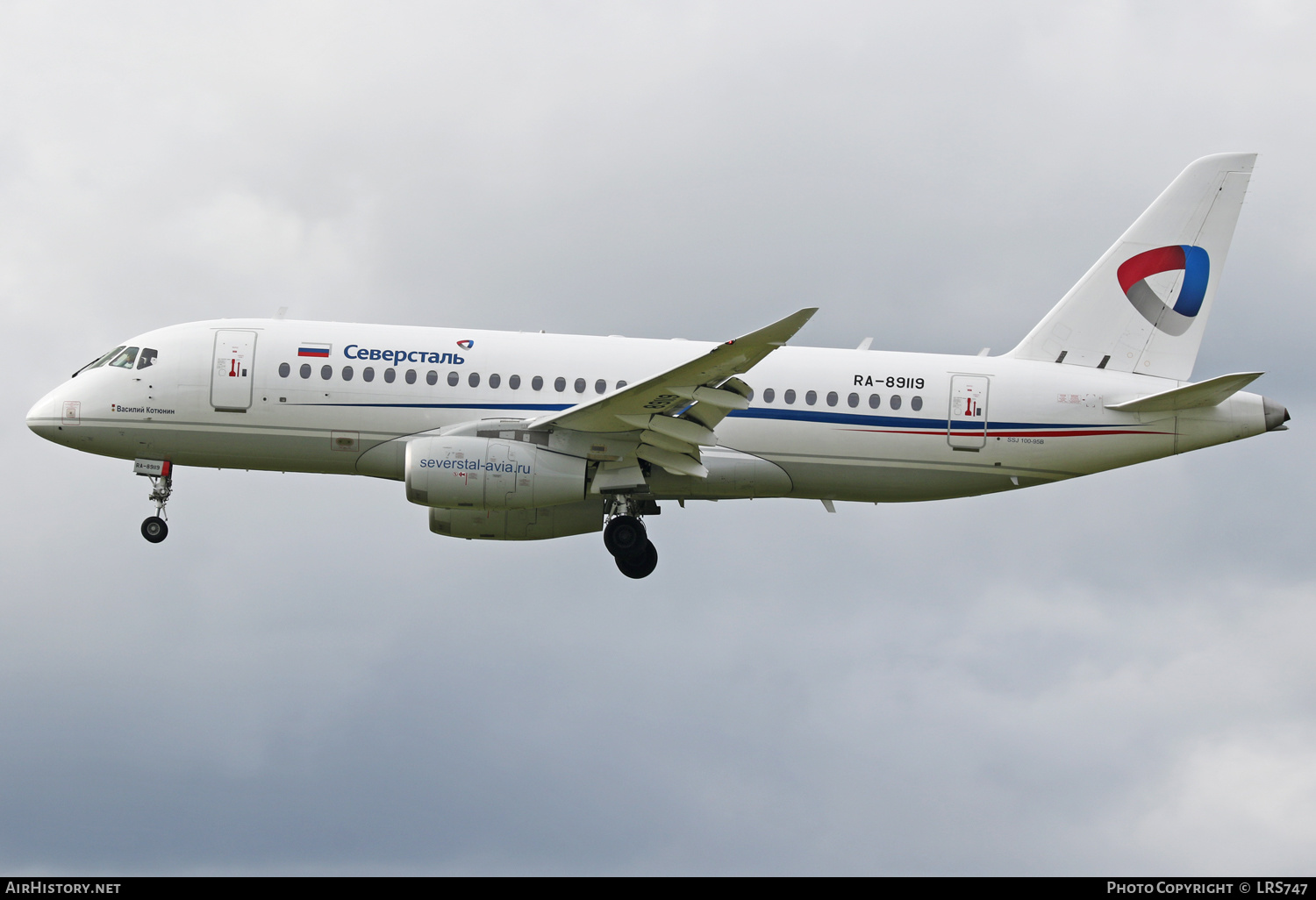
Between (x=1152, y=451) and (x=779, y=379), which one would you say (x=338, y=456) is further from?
(x=1152, y=451)

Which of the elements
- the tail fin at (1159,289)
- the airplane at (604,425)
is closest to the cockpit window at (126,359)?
the airplane at (604,425)

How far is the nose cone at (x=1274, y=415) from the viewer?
1087 inches

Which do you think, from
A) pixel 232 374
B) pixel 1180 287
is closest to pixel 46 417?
pixel 232 374

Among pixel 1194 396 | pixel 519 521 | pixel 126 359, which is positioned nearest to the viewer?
pixel 1194 396

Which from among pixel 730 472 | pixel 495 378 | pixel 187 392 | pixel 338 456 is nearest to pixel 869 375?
pixel 730 472

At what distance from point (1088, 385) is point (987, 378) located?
237 centimetres

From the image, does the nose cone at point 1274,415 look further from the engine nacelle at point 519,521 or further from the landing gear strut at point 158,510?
the landing gear strut at point 158,510

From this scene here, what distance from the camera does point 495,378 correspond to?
26.7m

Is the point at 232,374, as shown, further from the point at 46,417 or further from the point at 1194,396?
the point at 1194,396

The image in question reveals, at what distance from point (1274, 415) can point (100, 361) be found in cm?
2576

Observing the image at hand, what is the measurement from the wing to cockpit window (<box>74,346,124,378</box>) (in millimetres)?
9692

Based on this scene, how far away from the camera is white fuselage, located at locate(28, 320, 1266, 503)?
87.6 ft

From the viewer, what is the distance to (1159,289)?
2934 cm

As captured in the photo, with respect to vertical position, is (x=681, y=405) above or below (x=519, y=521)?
above
